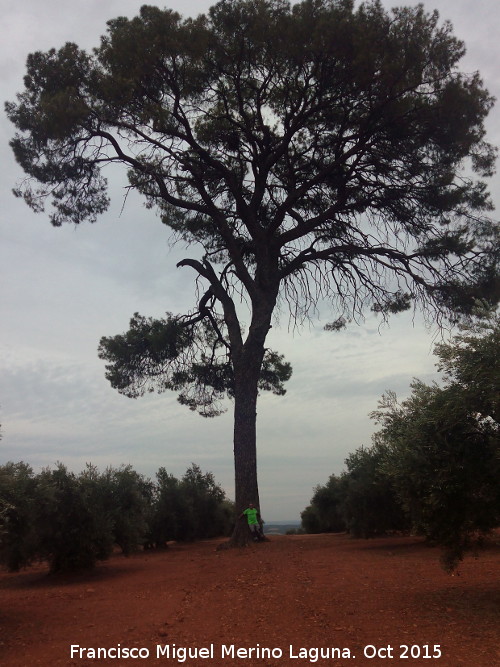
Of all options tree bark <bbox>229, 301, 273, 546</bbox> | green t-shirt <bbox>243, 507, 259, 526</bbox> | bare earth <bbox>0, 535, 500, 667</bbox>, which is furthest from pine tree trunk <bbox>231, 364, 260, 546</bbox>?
bare earth <bbox>0, 535, 500, 667</bbox>

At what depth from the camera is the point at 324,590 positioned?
9.56m

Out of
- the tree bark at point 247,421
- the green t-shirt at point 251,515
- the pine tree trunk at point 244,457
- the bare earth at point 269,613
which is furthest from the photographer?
the tree bark at point 247,421

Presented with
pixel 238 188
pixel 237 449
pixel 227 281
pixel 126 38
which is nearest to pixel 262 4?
pixel 126 38

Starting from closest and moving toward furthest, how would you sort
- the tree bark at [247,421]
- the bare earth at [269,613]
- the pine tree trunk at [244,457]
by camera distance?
the bare earth at [269,613] < the pine tree trunk at [244,457] < the tree bark at [247,421]

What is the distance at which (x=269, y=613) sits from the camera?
8.05 meters

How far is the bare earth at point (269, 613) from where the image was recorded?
6215 mm

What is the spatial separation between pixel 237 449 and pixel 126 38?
12567mm

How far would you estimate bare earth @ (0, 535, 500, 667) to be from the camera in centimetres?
621

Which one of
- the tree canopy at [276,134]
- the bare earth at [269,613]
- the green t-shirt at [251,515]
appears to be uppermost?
the tree canopy at [276,134]

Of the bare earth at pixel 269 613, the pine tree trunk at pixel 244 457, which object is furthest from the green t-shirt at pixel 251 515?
the bare earth at pixel 269 613

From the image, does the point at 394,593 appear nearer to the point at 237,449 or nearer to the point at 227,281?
the point at 237,449

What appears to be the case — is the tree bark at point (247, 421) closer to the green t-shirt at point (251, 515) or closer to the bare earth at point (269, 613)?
the green t-shirt at point (251, 515)

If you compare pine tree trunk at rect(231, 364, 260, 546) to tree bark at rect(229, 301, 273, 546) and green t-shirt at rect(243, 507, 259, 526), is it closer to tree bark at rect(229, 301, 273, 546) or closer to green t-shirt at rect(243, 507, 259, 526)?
tree bark at rect(229, 301, 273, 546)

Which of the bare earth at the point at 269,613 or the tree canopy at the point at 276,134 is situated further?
the tree canopy at the point at 276,134
